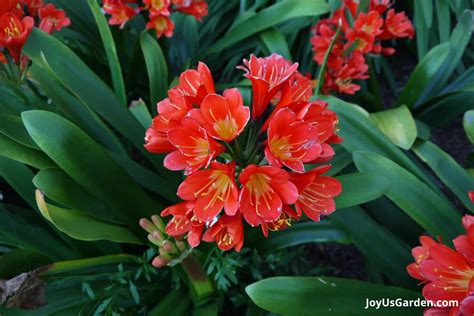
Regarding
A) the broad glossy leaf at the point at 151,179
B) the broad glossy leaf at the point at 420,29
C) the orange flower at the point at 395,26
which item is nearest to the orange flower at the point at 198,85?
the broad glossy leaf at the point at 151,179

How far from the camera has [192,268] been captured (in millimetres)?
1090

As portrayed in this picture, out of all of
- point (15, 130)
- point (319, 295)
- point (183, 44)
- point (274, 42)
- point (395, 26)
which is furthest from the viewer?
point (183, 44)

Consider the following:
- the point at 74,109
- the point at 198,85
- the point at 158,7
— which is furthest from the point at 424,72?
the point at 74,109

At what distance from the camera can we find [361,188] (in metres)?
1.08

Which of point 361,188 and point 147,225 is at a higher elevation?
point 147,225

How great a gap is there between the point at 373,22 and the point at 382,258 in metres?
0.81

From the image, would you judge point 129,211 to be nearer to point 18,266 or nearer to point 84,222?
point 84,222

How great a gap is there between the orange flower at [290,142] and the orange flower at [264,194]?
3 centimetres

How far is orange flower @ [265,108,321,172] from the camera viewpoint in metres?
0.78

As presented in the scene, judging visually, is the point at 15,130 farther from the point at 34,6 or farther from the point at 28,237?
the point at 34,6

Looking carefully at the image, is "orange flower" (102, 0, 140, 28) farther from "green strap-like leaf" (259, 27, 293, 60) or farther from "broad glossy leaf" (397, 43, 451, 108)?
"broad glossy leaf" (397, 43, 451, 108)

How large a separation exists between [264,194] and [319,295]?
0.28m

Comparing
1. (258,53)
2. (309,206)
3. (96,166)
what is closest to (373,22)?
(258,53)

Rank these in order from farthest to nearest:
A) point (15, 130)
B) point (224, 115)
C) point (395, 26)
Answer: point (395, 26) < point (15, 130) < point (224, 115)
